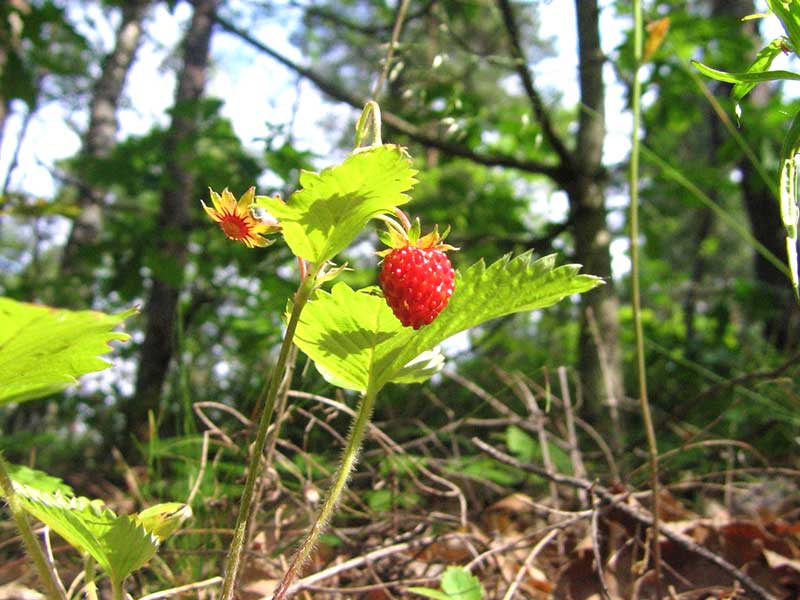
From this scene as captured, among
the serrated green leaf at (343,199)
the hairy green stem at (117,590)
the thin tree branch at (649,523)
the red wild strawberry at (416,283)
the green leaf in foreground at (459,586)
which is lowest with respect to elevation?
the green leaf in foreground at (459,586)

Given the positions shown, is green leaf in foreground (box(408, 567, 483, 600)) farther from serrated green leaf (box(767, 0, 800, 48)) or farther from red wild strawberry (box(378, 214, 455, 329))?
serrated green leaf (box(767, 0, 800, 48))

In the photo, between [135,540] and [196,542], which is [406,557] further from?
[135,540]

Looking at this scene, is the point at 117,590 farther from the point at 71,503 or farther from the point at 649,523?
the point at 649,523

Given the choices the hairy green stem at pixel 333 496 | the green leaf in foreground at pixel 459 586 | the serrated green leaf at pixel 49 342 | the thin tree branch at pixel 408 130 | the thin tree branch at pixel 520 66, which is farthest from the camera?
the thin tree branch at pixel 408 130

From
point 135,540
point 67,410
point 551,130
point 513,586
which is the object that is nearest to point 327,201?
point 135,540

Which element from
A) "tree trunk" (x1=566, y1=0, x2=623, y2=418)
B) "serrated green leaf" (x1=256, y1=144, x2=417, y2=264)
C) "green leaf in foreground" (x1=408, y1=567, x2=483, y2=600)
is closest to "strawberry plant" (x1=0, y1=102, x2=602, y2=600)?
"serrated green leaf" (x1=256, y1=144, x2=417, y2=264)

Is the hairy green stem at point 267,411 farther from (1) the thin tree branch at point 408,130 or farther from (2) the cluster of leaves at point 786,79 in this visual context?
(1) the thin tree branch at point 408,130

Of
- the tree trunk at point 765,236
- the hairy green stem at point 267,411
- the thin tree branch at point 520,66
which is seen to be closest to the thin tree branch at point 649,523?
the hairy green stem at point 267,411

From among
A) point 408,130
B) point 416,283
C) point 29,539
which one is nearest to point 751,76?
point 416,283
